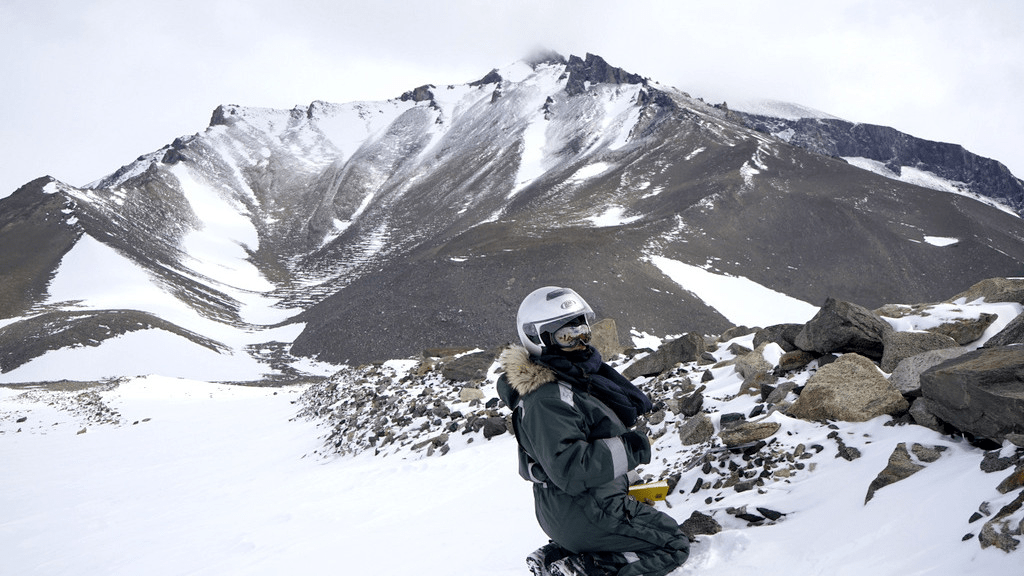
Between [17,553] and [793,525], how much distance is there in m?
11.1

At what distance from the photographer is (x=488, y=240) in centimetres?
5484

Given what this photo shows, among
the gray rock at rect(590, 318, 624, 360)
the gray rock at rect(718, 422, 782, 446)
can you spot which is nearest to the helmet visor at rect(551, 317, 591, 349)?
the gray rock at rect(718, 422, 782, 446)

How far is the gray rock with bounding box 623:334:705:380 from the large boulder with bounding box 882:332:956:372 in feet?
12.5

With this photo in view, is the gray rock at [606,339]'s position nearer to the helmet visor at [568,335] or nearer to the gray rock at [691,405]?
the gray rock at [691,405]

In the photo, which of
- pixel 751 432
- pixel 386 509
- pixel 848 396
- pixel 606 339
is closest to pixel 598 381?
pixel 751 432

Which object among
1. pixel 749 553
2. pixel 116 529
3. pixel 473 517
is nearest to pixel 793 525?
pixel 749 553

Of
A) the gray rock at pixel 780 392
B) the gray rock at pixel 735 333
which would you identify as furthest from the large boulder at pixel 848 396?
the gray rock at pixel 735 333

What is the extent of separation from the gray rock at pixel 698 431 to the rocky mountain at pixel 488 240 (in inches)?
1200

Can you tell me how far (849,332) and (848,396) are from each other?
2.22 meters

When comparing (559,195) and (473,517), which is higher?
(559,195)

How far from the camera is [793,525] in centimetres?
445

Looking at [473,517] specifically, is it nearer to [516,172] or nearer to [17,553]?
[17,553]

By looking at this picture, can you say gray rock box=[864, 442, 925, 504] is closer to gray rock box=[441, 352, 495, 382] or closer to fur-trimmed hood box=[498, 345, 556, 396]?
fur-trimmed hood box=[498, 345, 556, 396]

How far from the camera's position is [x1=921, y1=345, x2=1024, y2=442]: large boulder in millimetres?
4297
